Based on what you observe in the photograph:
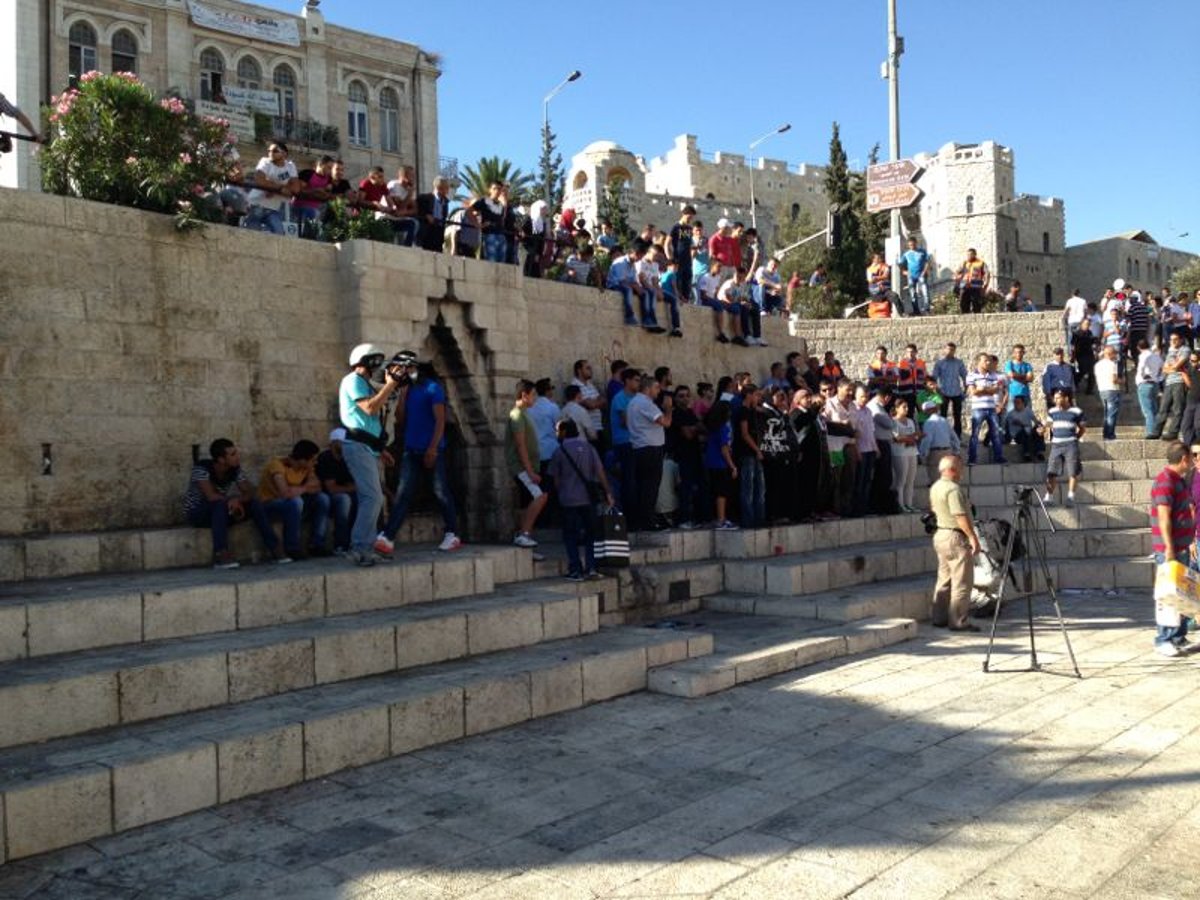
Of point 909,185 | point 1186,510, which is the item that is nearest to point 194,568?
point 1186,510

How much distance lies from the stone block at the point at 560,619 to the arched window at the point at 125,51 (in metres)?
27.6

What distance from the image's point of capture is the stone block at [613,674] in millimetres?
6477

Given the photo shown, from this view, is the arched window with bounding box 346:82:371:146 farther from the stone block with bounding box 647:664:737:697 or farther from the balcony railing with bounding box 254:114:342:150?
the stone block with bounding box 647:664:737:697

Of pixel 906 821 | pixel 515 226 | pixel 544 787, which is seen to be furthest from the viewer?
pixel 515 226

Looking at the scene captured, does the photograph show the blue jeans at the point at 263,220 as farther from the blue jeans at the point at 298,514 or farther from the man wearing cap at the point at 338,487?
the blue jeans at the point at 298,514

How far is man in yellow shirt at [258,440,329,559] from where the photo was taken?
8008 mm

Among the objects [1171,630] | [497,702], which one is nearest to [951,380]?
[1171,630]

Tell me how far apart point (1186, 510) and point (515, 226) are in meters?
8.11

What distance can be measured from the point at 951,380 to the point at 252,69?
25198 millimetres

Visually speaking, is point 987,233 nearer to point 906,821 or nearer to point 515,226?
point 515,226

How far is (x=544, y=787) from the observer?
4.88m

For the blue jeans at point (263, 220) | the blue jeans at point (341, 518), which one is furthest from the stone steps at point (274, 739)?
the blue jeans at point (263, 220)

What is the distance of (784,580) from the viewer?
9703 mm

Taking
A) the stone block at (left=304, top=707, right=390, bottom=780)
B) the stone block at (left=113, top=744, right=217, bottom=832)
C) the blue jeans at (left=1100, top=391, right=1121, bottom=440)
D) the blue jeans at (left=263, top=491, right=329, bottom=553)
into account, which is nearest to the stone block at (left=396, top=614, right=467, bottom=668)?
the stone block at (left=304, top=707, right=390, bottom=780)
